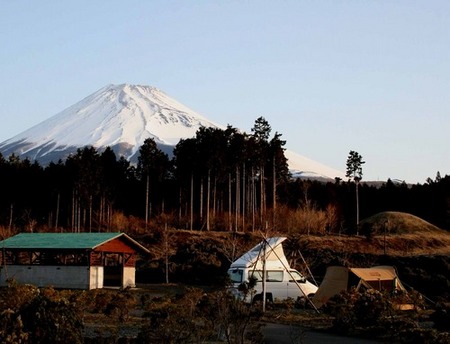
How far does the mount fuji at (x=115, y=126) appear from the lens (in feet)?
516

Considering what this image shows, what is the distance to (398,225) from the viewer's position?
6094 cm

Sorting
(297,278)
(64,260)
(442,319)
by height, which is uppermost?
(64,260)

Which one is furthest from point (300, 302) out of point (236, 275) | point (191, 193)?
point (191, 193)

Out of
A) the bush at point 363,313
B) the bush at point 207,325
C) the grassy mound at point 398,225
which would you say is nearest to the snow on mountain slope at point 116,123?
the grassy mound at point 398,225

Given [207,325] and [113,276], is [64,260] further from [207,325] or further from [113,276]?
A: [207,325]

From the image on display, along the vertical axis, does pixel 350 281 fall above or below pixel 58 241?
below

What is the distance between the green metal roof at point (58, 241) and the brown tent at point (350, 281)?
46.2 feet

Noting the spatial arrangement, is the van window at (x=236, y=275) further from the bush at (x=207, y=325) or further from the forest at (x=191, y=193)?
the forest at (x=191, y=193)

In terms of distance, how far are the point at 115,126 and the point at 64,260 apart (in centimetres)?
13262

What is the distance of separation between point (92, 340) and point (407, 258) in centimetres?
3452

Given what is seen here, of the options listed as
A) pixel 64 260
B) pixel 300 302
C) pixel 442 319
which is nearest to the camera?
pixel 442 319

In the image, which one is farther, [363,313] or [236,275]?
[236,275]

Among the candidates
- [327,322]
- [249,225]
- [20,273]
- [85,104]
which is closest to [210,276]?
[20,273]

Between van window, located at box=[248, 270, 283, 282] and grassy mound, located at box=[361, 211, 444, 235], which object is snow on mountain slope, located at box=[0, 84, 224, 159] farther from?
van window, located at box=[248, 270, 283, 282]
